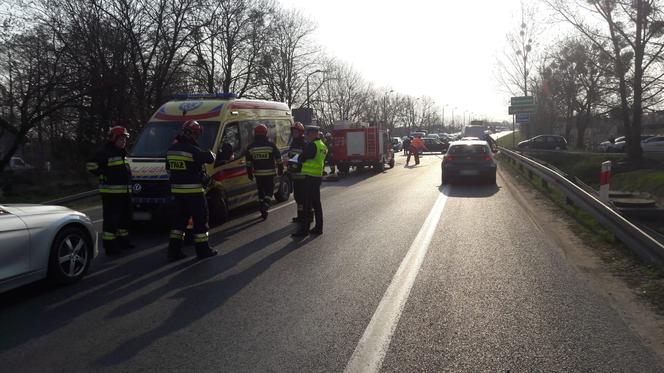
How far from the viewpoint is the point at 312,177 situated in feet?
29.1

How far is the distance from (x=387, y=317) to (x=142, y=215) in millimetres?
5549

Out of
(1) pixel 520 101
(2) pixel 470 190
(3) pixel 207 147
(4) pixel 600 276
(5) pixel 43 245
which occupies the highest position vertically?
(1) pixel 520 101

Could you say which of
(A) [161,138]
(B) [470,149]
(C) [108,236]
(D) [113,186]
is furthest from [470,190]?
(C) [108,236]

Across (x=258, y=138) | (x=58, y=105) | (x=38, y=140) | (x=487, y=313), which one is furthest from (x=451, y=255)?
(x=38, y=140)

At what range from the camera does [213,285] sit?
5852 millimetres

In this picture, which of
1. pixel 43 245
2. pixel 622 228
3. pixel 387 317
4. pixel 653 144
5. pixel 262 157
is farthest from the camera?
pixel 653 144

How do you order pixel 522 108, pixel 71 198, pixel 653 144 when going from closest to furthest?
pixel 71 198
pixel 522 108
pixel 653 144

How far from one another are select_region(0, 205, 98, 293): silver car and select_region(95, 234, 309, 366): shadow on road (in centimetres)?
105

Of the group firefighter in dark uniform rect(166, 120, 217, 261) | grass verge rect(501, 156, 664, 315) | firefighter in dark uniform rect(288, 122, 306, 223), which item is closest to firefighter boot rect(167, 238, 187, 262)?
firefighter in dark uniform rect(166, 120, 217, 261)

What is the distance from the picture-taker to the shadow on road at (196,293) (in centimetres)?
418

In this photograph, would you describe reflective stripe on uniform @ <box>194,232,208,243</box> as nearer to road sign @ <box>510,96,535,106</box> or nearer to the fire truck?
the fire truck

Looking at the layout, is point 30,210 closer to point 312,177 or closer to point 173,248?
point 173,248

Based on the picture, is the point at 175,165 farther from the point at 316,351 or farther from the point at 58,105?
the point at 58,105

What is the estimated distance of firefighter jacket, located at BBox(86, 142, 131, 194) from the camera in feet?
24.8
